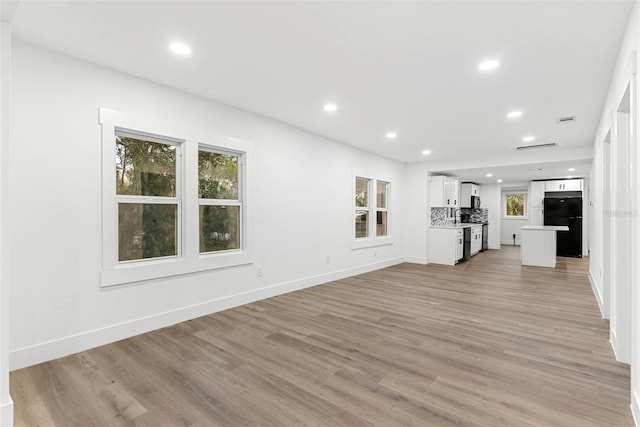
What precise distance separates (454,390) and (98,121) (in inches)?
143

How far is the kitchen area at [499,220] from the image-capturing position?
7512 mm

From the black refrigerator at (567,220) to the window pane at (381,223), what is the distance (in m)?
5.57

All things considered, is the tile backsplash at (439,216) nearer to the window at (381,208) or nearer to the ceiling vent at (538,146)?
the window at (381,208)

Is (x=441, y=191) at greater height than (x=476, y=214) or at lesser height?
greater

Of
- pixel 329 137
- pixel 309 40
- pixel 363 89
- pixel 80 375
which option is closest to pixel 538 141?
pixel 329 137

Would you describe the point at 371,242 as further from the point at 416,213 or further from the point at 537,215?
the point at 537,215

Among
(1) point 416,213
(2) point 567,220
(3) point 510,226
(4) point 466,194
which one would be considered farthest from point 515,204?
(1) point 416,213

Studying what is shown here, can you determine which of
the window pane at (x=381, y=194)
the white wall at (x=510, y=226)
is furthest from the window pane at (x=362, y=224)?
the white wall at (x=510, y=226)

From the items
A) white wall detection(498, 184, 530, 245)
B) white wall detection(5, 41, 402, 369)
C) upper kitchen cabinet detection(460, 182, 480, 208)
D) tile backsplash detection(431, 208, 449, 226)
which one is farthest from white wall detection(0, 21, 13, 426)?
white wall detection(498, 184, 530, 245)

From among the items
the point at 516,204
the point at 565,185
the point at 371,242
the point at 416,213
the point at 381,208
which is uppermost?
the point at 565,185

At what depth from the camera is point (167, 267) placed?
3.37 meters

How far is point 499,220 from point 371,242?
696 cm

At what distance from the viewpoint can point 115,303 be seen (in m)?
2.99

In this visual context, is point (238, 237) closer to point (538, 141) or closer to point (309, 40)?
point (309, 40)
